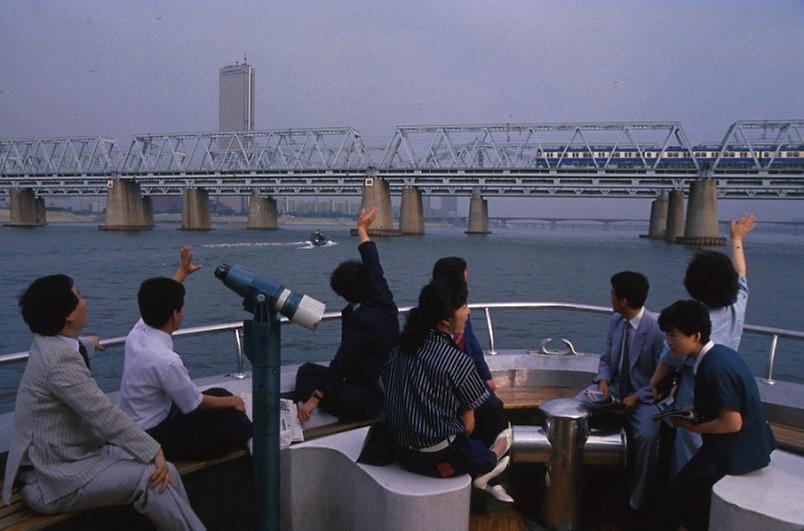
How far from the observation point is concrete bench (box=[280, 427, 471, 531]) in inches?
110

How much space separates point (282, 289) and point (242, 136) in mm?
107476

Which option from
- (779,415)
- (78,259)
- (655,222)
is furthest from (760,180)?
(779,415)

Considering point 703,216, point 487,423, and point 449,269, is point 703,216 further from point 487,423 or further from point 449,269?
point 487,423

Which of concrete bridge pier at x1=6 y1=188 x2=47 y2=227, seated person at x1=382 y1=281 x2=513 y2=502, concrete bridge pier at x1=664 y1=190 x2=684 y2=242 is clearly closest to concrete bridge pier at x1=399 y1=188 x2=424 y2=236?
concrete bridge pier at x1=664 y1=190 x2=684 y2=242

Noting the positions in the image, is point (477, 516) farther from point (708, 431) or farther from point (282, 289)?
point (282, 289)

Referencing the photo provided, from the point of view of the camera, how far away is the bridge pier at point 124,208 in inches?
3511

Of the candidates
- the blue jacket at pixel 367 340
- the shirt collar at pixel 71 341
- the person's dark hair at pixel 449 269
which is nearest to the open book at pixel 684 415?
the person's dark hair at pixel 449 269

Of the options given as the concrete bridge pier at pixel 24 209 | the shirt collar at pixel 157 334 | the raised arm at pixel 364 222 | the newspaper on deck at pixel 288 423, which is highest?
the raised arm at pixel 364 222

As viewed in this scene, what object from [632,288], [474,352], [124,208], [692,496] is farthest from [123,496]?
[124,208]

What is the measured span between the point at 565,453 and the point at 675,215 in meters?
89.6

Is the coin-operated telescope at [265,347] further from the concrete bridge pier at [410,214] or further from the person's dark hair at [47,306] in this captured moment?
the concrete bridge pier at [410,214]

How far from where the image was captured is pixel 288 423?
11.4ft

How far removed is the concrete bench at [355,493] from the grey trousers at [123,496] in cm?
67

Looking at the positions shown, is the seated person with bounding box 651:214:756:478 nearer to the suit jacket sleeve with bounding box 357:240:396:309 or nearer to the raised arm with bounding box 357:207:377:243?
the suit jacket sleeve with bounding box 357:240:396:309
